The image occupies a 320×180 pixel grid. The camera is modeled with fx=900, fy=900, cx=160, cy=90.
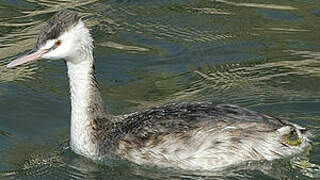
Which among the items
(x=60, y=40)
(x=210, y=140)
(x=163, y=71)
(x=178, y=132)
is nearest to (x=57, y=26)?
(x=60, y=40)

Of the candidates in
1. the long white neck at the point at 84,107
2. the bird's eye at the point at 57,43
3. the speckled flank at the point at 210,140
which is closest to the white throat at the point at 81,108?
the long white neck at the point at 84,107

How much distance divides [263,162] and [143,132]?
43.6 inches

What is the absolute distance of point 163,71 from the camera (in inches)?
422

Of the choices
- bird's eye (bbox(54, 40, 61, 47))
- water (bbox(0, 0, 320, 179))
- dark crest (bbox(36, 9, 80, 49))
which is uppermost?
dark crest (bbox(36, 9, 80, 49))

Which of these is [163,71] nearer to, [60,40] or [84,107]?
[84,107]

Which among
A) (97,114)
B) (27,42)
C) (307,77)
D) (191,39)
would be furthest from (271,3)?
(97,114)

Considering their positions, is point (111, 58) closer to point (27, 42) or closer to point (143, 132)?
point (27, 42)

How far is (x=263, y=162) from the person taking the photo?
26.4 ft

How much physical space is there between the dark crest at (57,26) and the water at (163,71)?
1.22m

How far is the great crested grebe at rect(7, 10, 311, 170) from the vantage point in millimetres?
7973

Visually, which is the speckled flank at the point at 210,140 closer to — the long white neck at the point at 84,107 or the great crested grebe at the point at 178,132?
the great crested grebe at the point at 178,132

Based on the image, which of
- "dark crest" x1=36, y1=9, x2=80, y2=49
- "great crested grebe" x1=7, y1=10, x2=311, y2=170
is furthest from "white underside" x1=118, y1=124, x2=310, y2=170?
"dark crest" x1=36, y1=9, x2=80, y2=49

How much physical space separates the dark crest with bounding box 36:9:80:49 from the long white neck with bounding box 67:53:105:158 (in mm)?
392

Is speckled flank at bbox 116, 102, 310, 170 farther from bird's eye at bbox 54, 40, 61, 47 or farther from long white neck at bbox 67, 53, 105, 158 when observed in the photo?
bird's eye at bbox 54, 40, 61, 47
